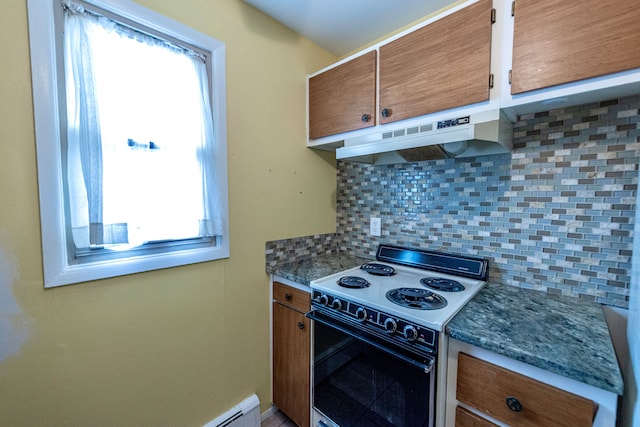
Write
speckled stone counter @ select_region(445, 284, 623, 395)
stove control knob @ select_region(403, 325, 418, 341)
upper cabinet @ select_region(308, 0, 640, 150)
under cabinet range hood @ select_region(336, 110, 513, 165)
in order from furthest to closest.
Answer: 1. under cabinet range hood @ select_region(336, 110, 513, 165)
2. stove control knob @ select_region(403, 325, 418, 341)
3. upper cabinet @ select_region(308, 0, 640, 150)
4. speckled stone counter @ select_region(445, 284, 623, 395)

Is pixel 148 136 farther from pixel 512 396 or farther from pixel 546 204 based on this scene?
pixel 546 204

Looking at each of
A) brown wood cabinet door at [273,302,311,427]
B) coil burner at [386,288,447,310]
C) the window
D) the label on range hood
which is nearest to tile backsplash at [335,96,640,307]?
the label on range hood

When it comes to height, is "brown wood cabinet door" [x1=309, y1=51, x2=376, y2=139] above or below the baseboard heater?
above

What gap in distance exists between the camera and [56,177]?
914 millimetres

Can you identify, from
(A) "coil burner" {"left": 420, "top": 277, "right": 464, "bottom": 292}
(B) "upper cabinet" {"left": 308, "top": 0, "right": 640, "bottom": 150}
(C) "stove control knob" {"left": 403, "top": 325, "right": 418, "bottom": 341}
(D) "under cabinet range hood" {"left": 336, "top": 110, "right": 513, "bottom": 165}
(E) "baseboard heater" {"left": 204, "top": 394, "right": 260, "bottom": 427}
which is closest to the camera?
(B) "upper cabinet" {"left": 308, "top": 0, "right": 640, "bottom": 150}

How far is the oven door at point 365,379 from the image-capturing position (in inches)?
36.7

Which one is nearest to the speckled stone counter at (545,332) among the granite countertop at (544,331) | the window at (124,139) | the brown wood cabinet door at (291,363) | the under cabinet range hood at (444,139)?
the granite countertop at (544,331)

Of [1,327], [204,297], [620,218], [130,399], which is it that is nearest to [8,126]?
[1,327]

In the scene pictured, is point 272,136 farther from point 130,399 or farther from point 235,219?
point 130,399

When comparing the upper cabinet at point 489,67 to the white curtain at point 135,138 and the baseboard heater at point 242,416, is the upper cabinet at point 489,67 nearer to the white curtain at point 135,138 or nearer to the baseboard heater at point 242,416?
the white curtain at point 135,138

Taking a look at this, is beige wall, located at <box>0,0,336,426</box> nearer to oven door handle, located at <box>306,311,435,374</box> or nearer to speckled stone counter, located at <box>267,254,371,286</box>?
speckled stone counter, located at <box>267,254,371,286</box>

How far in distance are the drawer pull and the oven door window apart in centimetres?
22

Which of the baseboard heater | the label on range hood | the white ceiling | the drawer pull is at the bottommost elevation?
the baseboard heater

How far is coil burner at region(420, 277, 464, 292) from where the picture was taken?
1225 mm
